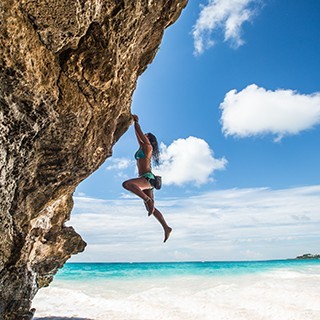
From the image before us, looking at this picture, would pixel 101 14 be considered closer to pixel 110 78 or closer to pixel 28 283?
pixel 110 78

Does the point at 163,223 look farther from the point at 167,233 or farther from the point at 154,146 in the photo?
the point at 154,146

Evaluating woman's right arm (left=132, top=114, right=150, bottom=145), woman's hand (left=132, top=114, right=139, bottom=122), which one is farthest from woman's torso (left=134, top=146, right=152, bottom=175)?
woman's hand (left=132, top=114, right=139, bottom=122)

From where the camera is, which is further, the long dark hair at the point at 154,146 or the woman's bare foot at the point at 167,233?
the long dark hair at the point at 154,146

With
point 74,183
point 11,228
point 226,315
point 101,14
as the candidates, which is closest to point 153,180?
point 74,183

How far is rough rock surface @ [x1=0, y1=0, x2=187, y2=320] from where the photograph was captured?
301cm

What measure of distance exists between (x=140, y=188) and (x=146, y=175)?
1.14 ft

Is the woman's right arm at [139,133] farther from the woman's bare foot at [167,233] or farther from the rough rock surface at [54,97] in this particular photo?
the woman's bare foot at [167,233]

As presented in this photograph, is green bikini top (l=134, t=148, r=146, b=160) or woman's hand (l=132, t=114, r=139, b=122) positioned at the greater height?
woman's hand (l=132, t=114, r=139, b=122)

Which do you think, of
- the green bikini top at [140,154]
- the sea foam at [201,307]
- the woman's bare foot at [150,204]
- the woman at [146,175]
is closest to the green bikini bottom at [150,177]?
the woman at [146,175]

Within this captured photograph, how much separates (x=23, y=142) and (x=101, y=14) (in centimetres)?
173

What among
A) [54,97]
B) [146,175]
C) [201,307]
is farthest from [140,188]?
[201,307]

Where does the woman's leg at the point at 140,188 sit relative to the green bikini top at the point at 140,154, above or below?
below

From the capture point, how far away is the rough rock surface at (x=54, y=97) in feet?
9.89

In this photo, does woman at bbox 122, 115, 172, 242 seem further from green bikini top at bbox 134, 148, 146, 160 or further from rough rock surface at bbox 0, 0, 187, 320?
rough rock surface at bbox 0, 0, 187, 320
